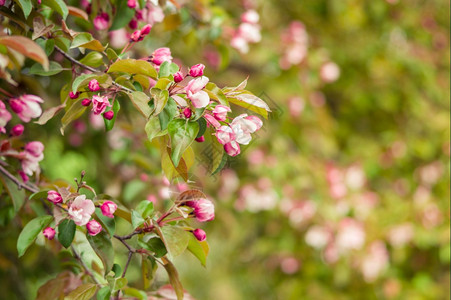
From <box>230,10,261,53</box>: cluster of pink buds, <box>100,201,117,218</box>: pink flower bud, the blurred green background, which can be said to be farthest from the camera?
the blurred green background

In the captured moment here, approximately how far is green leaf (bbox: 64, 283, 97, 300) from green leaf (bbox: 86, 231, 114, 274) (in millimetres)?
43

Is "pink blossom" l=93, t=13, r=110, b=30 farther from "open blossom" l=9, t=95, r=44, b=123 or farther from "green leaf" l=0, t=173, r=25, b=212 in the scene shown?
"green leaf" l=0, t=173, r=25, b=212

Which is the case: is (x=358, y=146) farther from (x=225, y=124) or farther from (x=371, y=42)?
(x=225, y=124)

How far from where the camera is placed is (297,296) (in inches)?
115

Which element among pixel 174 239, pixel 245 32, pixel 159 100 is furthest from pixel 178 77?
pixel 245 32

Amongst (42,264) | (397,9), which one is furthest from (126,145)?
(397,9)

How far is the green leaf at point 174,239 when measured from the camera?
2.81 feet

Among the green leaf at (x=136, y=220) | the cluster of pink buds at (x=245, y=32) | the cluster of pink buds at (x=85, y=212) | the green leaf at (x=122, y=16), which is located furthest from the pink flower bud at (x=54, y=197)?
the cluster of pink buds at (x=245, y=32)

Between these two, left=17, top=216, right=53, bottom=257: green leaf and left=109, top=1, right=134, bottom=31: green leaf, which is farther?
left=109, top=1, right=134, bottom=31: green leaf

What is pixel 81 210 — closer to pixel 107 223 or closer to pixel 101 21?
pixel 107 223

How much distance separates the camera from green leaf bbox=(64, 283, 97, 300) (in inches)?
36.0

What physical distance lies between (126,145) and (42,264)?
505 mm

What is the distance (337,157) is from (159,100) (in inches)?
103

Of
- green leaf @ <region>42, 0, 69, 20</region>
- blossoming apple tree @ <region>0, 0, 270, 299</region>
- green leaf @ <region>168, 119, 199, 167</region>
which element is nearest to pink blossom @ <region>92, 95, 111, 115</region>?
blossoming apple tree @ <region>0, 0, 270, 299</region>
